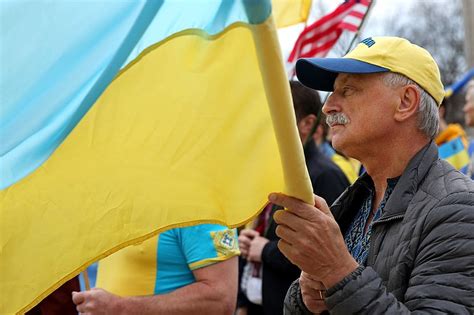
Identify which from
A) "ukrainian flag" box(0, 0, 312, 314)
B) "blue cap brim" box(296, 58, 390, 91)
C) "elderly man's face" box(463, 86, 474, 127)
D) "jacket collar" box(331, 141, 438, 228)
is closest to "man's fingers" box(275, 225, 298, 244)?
"ukrainian flag" box(0, 0, 312, 314)

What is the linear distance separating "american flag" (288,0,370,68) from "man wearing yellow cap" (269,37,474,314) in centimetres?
276

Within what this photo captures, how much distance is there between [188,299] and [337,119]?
1.22 metres

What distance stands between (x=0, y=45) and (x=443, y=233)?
4.26 ft

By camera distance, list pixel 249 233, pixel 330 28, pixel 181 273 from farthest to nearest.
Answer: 1. pixel 330 28
2. pixel 249 233
3. pixel 181 273

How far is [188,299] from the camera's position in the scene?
343 cm

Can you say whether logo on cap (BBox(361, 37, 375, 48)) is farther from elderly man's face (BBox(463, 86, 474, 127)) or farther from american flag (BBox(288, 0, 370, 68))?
elderly man's face (BBox(463, 86, 474, 127))

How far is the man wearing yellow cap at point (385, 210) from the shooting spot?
218 cm

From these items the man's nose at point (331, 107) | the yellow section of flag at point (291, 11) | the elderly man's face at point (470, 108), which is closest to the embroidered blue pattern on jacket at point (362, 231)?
the man's nose at point (331, 107)

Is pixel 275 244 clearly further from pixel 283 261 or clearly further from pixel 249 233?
pixel 249 233

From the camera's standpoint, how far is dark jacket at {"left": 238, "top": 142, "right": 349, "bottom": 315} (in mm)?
4402

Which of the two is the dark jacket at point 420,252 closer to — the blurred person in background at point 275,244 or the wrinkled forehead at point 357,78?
the wrinkled forehead at point 357,78

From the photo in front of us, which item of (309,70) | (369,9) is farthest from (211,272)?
(369,9)

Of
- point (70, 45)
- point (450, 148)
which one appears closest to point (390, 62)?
point (70, 45)

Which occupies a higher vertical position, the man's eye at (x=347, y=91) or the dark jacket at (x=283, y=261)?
the man's eye at (x=347, y=91)
